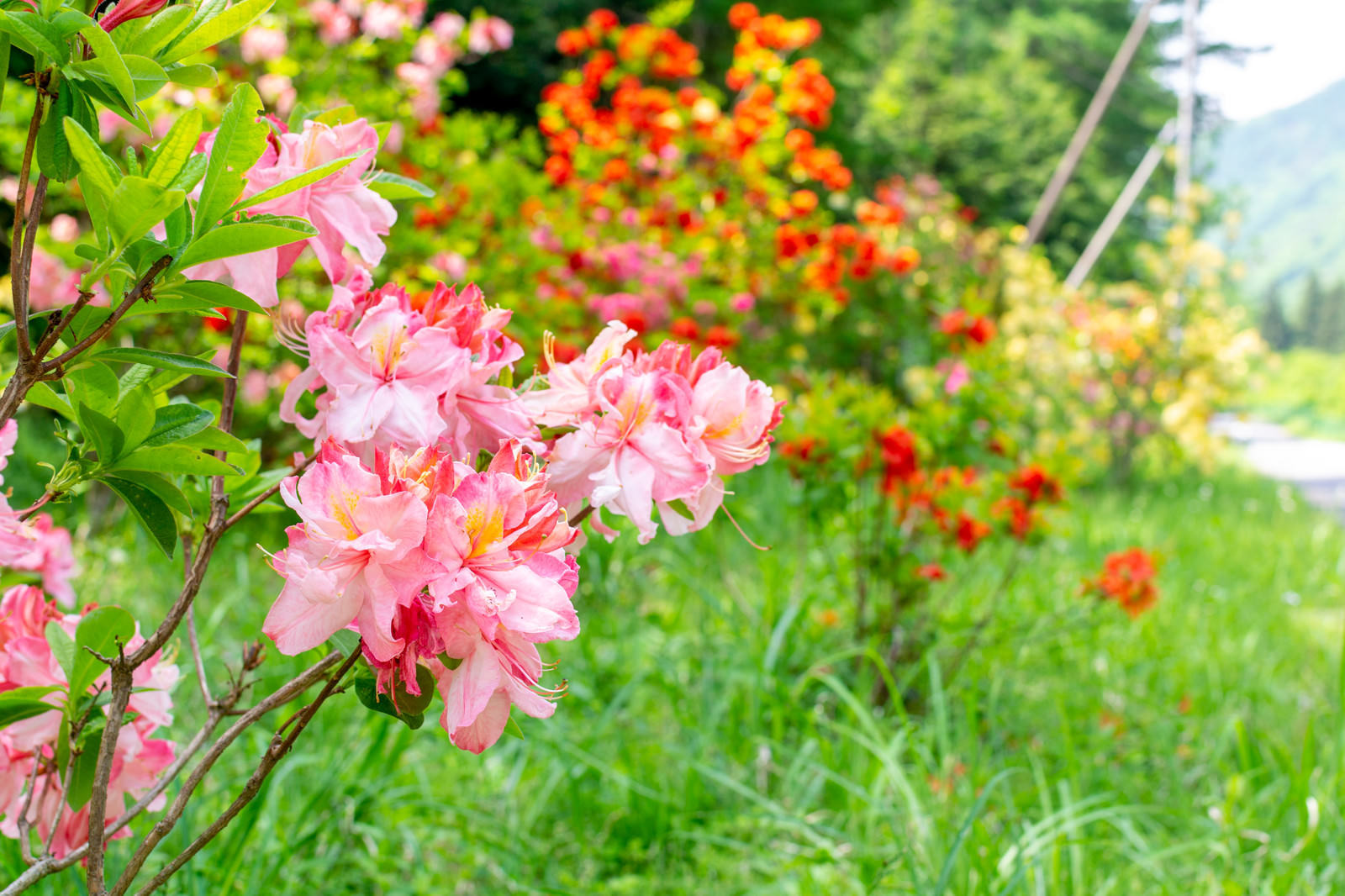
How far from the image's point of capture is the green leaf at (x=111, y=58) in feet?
1.79

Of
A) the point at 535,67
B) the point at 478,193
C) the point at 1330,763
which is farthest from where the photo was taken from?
the point at 535,67

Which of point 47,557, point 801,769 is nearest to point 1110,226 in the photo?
point 801,769

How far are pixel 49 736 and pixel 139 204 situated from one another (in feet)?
1.64

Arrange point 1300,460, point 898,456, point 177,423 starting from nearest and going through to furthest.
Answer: point 177,423 → point 898,456 → point 1300,460

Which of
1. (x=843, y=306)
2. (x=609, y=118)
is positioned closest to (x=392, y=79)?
(x=609, y=118)

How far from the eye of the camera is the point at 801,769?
6.25 ft

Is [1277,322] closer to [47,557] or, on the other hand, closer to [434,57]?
[434,57]

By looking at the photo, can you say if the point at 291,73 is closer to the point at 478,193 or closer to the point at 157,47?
the point at 478,193

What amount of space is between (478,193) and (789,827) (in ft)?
9.64

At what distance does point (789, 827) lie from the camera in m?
1.64

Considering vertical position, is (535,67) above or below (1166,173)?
above

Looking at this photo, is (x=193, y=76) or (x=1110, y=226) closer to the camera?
(x=193, y=76)

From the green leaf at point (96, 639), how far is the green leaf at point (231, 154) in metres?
0.31

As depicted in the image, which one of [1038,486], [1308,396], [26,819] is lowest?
[1308,396]
